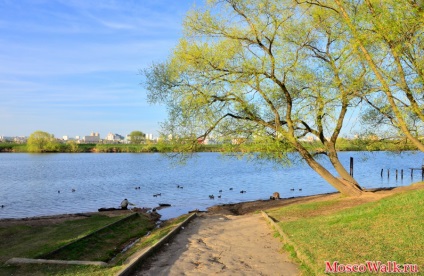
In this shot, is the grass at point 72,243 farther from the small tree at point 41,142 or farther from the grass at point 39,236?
the small tree at point 41,142

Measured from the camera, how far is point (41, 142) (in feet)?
421

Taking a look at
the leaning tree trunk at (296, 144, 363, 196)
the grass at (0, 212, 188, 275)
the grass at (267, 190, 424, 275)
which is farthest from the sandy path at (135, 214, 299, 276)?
the leaning tree trunk at (296, 144, 363, 196)

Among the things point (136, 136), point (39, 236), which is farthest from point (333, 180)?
point (136, 136)

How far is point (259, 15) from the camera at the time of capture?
65.0ft

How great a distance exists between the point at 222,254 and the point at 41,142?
131206 millimetres

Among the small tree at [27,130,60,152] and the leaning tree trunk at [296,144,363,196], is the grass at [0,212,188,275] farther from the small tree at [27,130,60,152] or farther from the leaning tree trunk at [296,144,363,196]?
the small tree at [27,130,60,152]

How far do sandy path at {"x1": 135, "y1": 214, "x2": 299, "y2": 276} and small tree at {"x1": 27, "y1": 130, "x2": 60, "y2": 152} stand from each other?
126m

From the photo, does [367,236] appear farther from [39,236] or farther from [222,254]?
[39,236]

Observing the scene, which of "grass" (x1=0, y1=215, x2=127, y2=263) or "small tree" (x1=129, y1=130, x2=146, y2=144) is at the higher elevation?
"small tree" (x1=129, y1=130, x2=146, y2=144)

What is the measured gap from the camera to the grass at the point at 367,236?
8023 mm

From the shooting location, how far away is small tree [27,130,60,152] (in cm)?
12688

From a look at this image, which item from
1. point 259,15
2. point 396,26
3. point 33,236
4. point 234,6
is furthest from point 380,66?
point 33,236

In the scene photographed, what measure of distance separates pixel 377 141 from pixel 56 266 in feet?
65.9

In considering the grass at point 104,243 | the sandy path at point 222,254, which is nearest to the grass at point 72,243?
the grass at point 104,243
